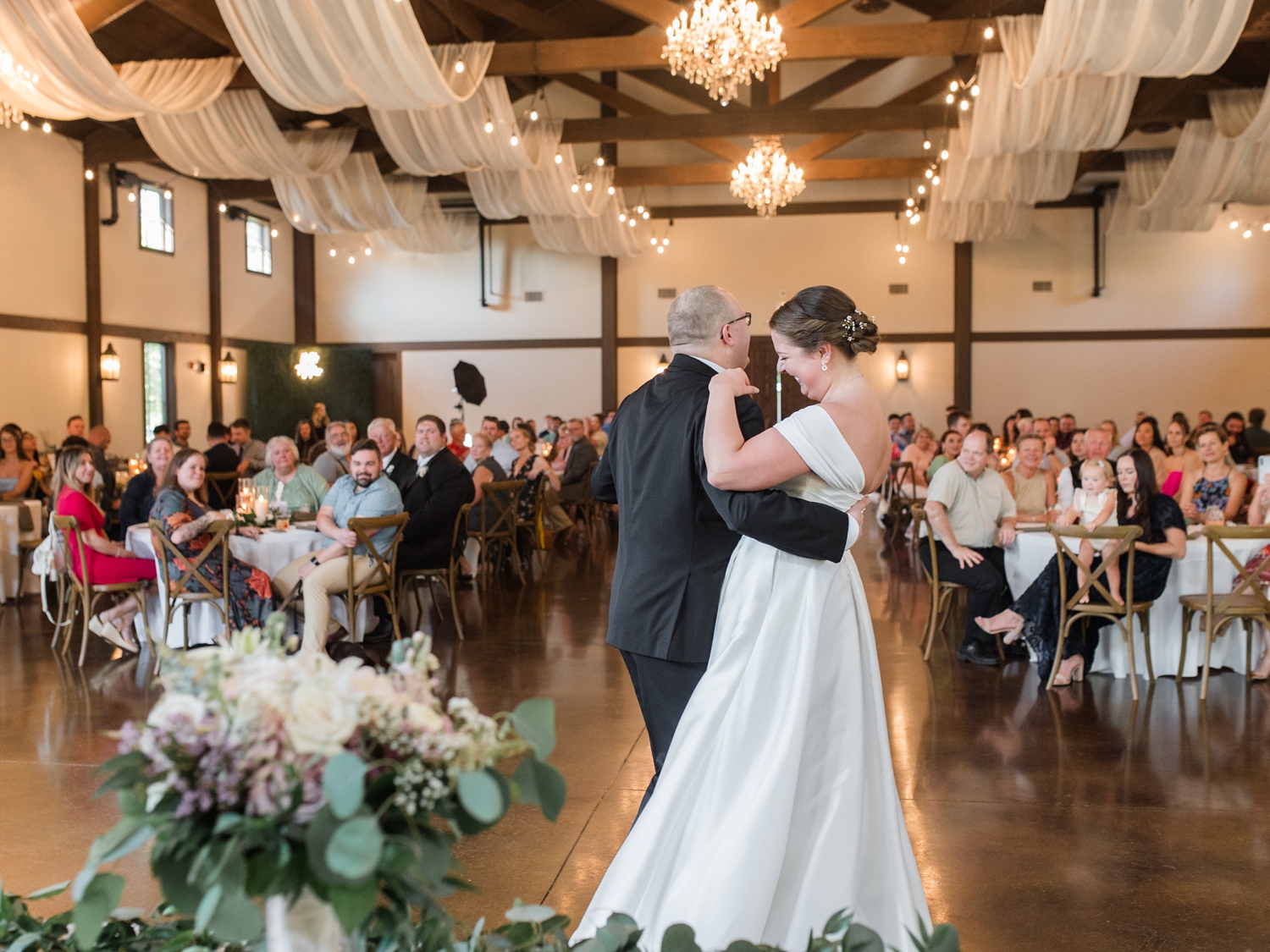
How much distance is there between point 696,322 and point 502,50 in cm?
812

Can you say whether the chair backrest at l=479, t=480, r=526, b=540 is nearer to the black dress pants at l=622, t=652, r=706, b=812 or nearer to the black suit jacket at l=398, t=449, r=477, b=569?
the black suit jacket at l=398, t=449, r=477, b=569

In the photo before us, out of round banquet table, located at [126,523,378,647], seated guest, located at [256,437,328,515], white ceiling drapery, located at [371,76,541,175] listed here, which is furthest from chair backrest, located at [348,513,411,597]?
white ceiling drapery, located at [371,76,541,175]

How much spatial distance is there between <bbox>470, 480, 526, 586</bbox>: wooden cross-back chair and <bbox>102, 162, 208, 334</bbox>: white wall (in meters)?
7.44

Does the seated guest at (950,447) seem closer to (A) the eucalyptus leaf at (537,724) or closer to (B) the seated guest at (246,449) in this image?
(B) the seated guest at (246,449)

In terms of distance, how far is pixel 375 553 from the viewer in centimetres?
566

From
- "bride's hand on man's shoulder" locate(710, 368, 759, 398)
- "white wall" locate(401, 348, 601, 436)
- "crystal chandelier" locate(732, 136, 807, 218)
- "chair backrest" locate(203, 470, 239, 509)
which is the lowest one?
"chair backrest" locate(203, 470, 239, 509)

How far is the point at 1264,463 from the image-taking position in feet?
20.8

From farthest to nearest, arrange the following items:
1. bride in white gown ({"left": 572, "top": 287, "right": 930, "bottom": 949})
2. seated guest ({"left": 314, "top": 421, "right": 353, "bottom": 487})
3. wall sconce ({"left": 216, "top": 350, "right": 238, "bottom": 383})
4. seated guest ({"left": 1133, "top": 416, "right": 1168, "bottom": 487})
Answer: wall sconce ({"left": 216, "top": 350, "right": 238, "bottom": 383}), seated guest ({"left": 1133, "top": 416, "right": 1168, "bottom": 487}), seated guest ({"left": 314, "top": 421, "right": 353, "bottom": 487}), bride in white gown ({"left": 572, "top": 287, "right": 930, "bottom": 949})

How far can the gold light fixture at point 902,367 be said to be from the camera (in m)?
17.6

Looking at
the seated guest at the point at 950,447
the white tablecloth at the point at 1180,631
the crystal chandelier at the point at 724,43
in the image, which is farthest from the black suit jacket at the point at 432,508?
the seated guest at the point at 950,447

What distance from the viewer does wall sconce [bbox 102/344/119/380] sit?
42.7 feet

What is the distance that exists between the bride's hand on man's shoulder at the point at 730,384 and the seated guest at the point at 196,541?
3.92 metres

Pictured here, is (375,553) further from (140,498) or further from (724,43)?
(724,43)

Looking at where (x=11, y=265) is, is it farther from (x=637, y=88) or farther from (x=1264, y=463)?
(x=1264, y=463)
